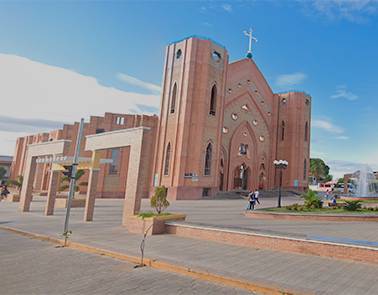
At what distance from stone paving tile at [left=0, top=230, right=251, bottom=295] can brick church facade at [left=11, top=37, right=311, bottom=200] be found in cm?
2327

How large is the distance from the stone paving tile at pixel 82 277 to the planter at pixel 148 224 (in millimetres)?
3339

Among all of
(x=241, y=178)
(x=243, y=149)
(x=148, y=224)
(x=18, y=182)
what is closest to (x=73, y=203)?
(x=148, y=224)

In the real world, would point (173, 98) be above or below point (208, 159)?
above

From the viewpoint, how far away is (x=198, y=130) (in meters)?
32.4

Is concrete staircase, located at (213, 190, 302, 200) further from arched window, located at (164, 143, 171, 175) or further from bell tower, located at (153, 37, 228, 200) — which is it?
arched window, located at (164, 143, 171, 175)

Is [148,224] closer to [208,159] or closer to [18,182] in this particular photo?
[208,159]

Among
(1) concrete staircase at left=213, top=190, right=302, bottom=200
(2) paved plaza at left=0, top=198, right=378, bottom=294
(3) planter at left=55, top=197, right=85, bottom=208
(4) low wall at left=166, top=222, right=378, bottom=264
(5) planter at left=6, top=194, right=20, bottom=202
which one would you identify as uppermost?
(1) concrete staircase at left=213, top=190, right=302, bottom=200

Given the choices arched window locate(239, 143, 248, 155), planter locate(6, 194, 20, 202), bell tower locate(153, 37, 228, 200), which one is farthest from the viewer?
arched window locate(239, 143, 248, 155)

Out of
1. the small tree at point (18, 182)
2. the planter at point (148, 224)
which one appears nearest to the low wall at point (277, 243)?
the planter at point (148, 224)

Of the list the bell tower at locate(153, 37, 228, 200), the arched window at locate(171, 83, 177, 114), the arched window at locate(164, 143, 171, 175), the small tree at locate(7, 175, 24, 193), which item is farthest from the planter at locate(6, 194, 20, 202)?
the arched window at locate(171, 83, 177, 114)

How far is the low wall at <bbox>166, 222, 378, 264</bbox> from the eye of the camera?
24.8 ft

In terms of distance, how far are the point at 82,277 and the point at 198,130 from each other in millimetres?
26807

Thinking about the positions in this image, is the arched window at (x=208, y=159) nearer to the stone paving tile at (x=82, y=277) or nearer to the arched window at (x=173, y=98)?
the arched window at (x=173, y=98)

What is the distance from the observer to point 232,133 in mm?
39781
